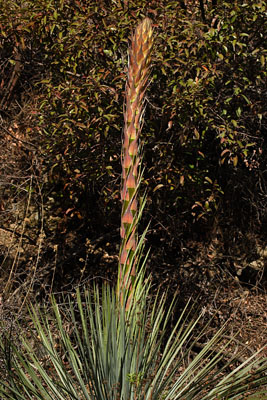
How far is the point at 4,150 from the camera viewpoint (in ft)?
19.7

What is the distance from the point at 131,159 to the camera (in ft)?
7.64

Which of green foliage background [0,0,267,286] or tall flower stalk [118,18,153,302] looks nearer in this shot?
tall flower stalk [118,18,153,302]

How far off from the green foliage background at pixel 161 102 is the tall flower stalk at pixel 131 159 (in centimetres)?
200

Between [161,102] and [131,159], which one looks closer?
[131,159]

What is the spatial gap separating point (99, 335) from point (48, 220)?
12.2 ft

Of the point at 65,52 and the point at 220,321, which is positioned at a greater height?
the point at 65,52

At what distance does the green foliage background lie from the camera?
450 cm

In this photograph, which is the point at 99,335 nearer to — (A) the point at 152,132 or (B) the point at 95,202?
(A) the point at 152,132

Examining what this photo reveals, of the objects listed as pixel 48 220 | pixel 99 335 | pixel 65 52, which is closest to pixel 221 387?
pixel 99 335

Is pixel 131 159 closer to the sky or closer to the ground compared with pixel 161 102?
closer to the sky

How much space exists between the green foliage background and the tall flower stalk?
78.8 inches

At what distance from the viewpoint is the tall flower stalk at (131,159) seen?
2330mm

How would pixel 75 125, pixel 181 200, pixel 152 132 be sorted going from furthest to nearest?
pixel 181 200 < pixel 152 132 < pixel 75 125

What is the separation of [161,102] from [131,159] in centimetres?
275
